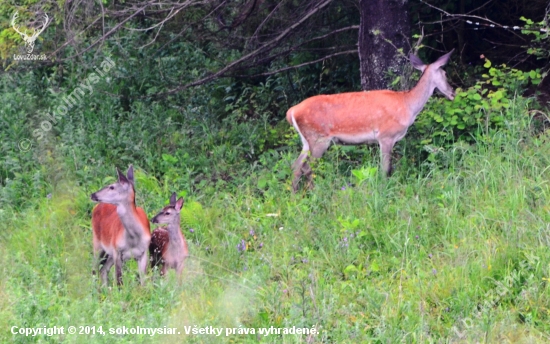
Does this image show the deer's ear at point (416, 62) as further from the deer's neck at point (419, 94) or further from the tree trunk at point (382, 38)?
the tree trunk at point (382, 38)

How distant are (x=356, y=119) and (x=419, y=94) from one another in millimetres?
701

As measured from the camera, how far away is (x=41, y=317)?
20.2 feet

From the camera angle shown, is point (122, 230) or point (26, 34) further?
point (26, 34)

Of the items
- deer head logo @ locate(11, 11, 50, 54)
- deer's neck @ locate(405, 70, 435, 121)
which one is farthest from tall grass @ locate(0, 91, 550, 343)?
deer head logo @ locate(11, 11, 50, 54)

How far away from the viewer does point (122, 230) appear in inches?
292

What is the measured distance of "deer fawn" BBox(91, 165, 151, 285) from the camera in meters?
7.38

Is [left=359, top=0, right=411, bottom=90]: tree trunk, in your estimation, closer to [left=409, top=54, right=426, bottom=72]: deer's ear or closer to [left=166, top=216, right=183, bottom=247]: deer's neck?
[left=409, top=54, right=426, bottom=72]: deer's ear

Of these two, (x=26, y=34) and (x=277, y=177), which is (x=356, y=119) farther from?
(x=26, y=34)

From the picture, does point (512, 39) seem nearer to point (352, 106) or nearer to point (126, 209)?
point (352, 106)

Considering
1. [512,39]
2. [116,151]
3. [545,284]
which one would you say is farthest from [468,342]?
[512,39]

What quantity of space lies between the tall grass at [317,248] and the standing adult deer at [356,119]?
0.22 meters

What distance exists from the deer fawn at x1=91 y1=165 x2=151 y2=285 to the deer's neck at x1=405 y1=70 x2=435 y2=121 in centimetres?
296

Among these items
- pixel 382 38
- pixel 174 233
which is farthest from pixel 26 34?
pixel 382 38

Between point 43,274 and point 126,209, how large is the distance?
95 cm
